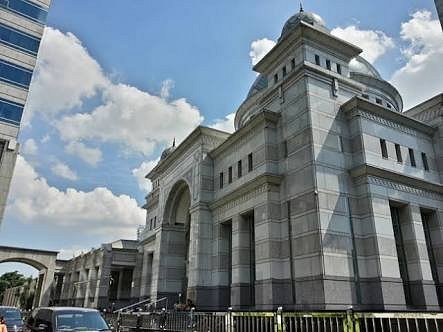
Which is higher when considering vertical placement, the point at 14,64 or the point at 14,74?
the point at 14,64

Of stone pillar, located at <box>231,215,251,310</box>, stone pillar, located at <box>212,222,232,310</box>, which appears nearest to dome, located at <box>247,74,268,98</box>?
stone pillar, located at <box>212,222,232,310</box>

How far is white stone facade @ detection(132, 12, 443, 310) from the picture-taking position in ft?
61.9

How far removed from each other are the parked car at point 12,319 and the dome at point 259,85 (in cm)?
2551

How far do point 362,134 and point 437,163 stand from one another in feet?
23.9

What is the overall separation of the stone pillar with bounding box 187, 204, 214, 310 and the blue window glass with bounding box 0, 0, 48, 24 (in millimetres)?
24147

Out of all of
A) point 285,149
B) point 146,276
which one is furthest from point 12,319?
point 285,149

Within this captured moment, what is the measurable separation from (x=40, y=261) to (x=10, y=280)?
68028mm

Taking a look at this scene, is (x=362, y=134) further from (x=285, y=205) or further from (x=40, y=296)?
(x=40, y=296)

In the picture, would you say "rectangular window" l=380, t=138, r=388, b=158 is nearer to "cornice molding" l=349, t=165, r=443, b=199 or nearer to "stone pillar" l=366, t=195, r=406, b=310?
"cornice molding" l=349, t=165, r=443, b=199

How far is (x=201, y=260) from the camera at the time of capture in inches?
1027

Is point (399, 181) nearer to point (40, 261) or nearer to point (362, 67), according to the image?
point (362, 67)

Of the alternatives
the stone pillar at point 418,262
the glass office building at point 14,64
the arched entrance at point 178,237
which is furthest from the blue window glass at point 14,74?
the stone pillar at point 418,262

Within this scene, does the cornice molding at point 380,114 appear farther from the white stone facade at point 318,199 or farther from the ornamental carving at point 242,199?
the ornamental carving at point 242,199

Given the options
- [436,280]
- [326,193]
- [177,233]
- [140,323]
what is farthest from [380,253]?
[177,233]
